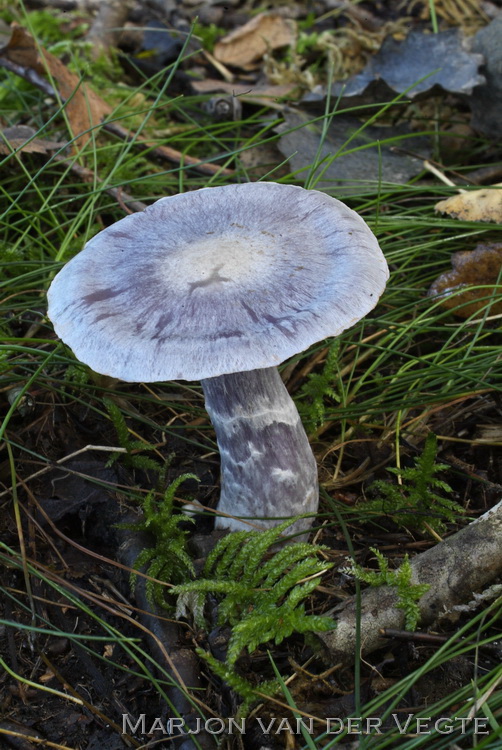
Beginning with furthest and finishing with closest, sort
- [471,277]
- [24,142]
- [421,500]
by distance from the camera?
[24,142] < [471,277] < [421,500]

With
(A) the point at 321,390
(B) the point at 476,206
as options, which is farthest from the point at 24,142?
(B) the point at 476,206

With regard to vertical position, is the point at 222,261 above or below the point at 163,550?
above

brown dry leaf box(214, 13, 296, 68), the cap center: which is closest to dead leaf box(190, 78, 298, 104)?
brown dry leaf box(214, 13, 296, 68)

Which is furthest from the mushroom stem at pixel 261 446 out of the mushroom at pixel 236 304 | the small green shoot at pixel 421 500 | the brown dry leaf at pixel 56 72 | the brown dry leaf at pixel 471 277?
the brown dry leaf at pixel 56 72

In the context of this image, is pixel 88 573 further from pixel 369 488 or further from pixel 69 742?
pixel 369 488

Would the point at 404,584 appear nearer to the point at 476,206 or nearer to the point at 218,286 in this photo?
the point at 218,286

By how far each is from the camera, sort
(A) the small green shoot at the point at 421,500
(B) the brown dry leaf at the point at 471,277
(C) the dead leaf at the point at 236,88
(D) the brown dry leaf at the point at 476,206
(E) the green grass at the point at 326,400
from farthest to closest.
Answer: (C) the dead leaf at the point at 236,88 → (D) the brown dry leaf at the point at 476,206 → (B) the brown dry leaf at the point at 471,277 → (A) the small green shoot at the point at 421,500 → (E) the green grass at the point at 326,400

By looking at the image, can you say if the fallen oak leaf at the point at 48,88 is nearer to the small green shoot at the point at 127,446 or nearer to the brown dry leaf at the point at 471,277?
the brown dry leaf at the point at 471,277

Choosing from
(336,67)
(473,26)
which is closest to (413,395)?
(336,67)
